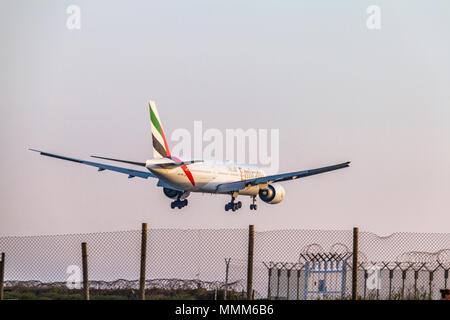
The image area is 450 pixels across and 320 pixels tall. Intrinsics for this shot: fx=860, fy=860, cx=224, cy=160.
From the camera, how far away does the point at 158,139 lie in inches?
2844

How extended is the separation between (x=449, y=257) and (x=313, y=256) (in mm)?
5863

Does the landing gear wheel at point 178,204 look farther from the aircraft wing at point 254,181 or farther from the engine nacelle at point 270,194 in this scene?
the engine nacelle at point 270,194

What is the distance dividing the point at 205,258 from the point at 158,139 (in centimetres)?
4880

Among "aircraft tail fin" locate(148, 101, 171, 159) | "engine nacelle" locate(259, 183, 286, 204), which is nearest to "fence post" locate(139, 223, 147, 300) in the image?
"aircraft tail fin" locate(148, 101, 171, 159)

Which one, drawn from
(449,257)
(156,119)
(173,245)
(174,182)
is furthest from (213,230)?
(156,119)

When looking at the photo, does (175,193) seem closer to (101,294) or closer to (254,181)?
(254,181)

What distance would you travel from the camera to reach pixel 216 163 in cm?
7450

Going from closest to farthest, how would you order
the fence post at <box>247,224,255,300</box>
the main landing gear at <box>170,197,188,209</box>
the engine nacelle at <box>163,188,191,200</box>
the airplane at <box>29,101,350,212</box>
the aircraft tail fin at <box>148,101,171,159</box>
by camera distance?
the fence post at <box>247,224,255,300</box> → the airplane at <box>29,101,350,212</box> → the aircraft tail fin at <box>148,101,171,159</box> → the main landing gear at <box>170,197,188,209</box> → the engine nacelle at <box>163,188,191,200</box>

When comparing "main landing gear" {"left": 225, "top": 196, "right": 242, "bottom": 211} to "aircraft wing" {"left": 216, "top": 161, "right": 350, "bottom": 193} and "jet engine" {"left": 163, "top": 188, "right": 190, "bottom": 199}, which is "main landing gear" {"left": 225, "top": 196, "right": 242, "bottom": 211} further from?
"jet engine" {"left": 163, "top": 188, "right": 190, "bottom": 199}

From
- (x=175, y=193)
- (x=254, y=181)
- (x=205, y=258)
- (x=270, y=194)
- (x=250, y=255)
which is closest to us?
(x=250, y=255)

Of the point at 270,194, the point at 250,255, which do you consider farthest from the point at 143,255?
the point at 270,194

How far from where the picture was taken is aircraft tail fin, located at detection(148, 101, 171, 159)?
235 feet

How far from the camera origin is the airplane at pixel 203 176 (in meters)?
68.2

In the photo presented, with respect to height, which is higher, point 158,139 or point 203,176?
point 158,139
